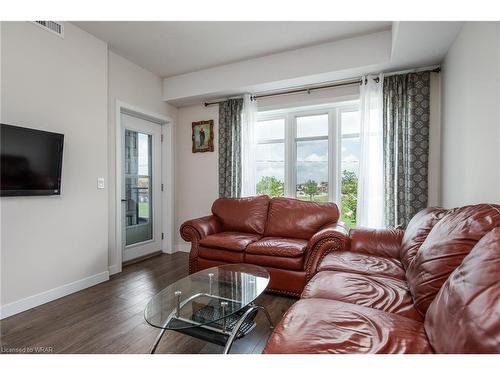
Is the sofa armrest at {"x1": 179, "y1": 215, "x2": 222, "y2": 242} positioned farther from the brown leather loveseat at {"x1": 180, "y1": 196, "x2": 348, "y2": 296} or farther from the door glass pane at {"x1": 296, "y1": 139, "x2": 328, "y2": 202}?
the door glass pane at {"x1": 296, "y1": 139, "x2": 328, "y2": 202}

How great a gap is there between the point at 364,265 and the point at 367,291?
480 millimetres

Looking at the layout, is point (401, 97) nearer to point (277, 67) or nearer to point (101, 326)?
point (277, 67)

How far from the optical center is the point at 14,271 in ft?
7.13

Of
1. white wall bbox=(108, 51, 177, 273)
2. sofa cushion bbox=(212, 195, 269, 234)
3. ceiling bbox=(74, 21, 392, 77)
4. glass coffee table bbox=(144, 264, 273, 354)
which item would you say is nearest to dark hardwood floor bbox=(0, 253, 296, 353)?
glass coffee table bbox=(144, 264, 273, 354)

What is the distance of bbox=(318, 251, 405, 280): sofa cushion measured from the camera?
180cm

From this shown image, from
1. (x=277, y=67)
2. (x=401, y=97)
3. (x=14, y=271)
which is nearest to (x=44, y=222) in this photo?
(x=14, y=271)

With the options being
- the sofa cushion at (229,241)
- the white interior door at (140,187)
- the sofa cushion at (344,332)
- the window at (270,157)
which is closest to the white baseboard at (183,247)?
the white interior door at (140,187)

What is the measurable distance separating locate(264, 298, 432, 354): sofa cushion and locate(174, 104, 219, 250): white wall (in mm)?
2928

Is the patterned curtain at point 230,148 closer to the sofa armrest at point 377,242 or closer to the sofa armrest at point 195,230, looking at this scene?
the sofa armrest at point 195,230

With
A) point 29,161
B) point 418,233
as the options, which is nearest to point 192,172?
point 29,161

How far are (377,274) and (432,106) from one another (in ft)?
7.02

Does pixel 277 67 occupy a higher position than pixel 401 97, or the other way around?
pixel 277 67
